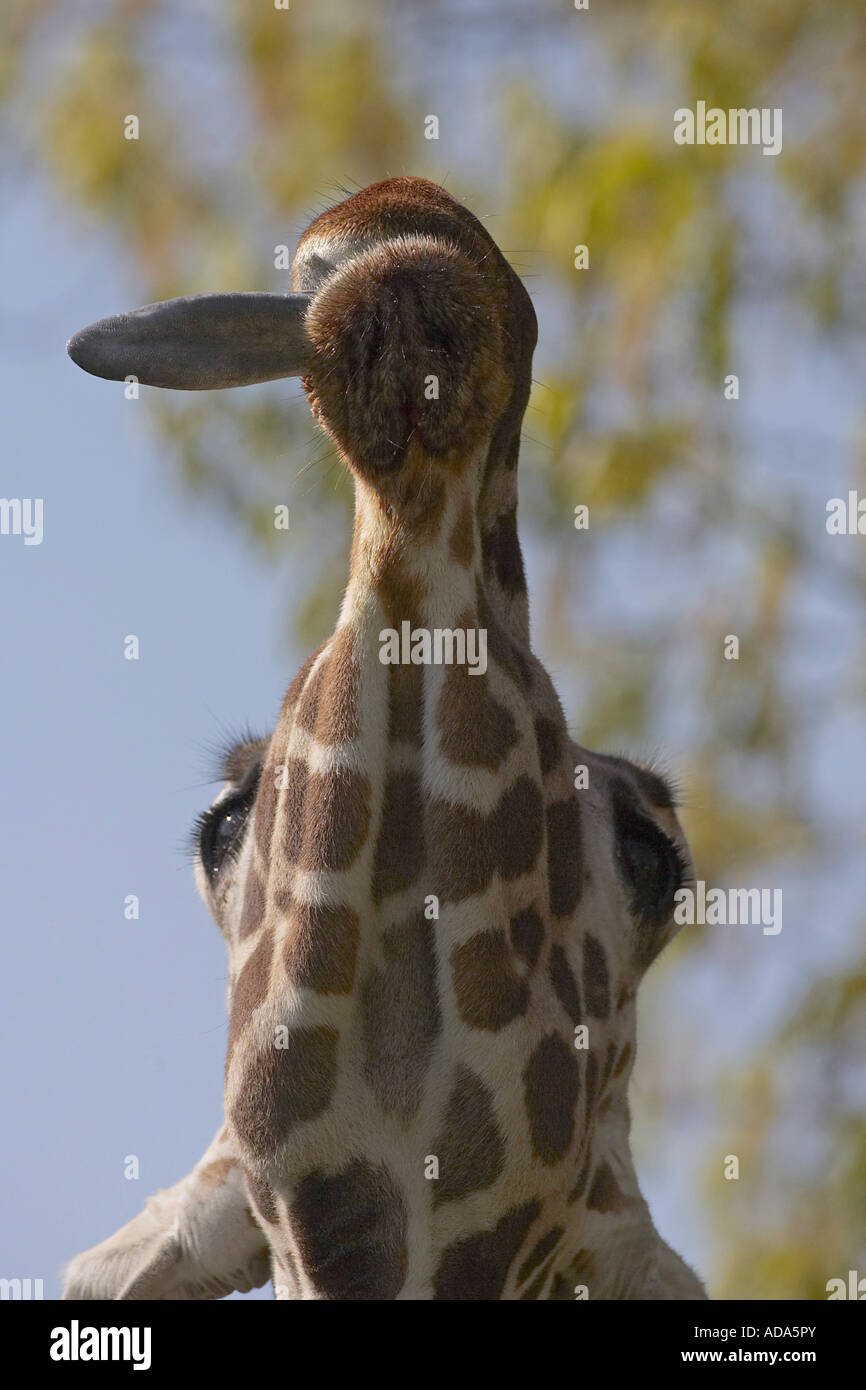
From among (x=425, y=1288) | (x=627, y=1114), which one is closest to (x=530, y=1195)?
(x=425, y=1288)

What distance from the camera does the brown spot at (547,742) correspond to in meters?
2.68

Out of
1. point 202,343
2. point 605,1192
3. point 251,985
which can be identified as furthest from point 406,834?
point 605,1192

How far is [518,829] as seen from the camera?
8.27 ft

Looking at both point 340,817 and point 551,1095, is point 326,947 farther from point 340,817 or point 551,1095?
point 551,1095

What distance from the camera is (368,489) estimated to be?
235 cm

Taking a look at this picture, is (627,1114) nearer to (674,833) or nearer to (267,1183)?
(674,833)

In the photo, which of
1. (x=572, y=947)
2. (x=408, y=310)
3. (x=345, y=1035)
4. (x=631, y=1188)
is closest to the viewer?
(x=408, y=310)

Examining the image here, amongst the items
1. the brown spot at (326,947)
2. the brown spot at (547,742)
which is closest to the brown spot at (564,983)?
the brown spot at (547,742)

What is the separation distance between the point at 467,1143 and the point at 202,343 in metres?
1.11

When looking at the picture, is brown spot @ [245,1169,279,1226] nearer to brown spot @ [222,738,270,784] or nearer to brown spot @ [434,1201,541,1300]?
brown spot @ [434,1201,541,1300]

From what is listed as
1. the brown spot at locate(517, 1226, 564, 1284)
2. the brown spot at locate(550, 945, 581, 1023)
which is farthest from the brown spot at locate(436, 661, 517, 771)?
the brown spot at locate(517, 1226, 564, 1284)

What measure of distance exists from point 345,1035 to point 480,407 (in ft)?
2.75

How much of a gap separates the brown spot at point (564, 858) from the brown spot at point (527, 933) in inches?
3.6
